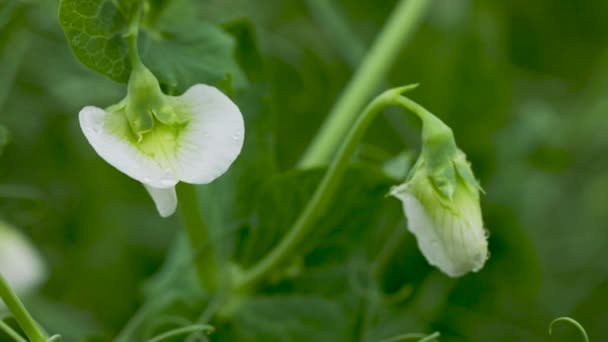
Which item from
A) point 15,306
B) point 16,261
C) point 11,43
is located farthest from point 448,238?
point 11,43

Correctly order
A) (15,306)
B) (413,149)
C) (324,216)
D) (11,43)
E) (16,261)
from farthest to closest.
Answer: (413,149)
(11,43)
(16,261)
(324,216)
(15,306)

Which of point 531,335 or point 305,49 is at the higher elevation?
point 305,49

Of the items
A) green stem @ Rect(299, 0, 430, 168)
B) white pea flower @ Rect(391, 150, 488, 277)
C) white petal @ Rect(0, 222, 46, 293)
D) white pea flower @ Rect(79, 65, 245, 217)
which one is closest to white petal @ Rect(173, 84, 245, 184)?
white pea flower @ Rect(79, 65, 245, 217)

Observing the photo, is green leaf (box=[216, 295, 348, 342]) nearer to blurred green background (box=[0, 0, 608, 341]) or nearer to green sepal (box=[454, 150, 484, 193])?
blurred green background (box=[0, 0, 608, 341])

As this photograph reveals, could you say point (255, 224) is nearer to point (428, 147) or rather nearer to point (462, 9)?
point (428, 147)

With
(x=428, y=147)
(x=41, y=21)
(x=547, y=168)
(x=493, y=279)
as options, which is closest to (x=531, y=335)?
(x=493, y=279)

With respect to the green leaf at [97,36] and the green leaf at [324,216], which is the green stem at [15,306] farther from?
the green leaf at [324,216]

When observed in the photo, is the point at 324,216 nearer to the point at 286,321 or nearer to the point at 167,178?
the point at 286,321
